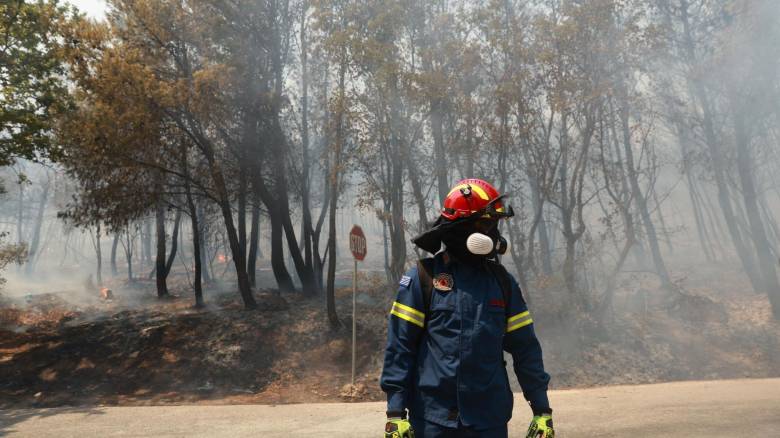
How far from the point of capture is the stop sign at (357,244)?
9.87 metres

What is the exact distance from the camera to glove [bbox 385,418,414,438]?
2.14 metres

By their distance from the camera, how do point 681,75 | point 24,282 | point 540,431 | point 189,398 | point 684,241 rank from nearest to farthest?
point 540,431 < point 189,398 < point 681,75 < point 24,282 < point 684,241

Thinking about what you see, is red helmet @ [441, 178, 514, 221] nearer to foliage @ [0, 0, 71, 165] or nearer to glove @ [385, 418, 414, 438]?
glove @ [385, 418, 414, 438]

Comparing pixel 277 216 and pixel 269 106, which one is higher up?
pixel 269 106

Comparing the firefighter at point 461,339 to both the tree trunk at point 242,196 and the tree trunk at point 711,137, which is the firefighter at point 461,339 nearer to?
the tree trunk at point 242,196

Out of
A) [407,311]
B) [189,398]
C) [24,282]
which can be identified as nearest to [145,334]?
[189,398]

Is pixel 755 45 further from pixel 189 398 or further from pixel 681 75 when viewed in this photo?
pixel 189 398

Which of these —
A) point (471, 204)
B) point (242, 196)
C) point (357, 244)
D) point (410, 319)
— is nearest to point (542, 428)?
point (410, 319)

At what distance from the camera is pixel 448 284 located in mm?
2320

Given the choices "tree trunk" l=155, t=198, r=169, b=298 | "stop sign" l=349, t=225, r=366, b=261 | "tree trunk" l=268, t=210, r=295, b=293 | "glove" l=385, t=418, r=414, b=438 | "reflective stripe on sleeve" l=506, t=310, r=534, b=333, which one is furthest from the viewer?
"tree trunk" l=155, t=198, r=169, b=298

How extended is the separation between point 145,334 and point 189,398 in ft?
12.7

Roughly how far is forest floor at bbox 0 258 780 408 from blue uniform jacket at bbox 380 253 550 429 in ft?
28.6

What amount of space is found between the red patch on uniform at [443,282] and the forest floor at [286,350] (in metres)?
8.84

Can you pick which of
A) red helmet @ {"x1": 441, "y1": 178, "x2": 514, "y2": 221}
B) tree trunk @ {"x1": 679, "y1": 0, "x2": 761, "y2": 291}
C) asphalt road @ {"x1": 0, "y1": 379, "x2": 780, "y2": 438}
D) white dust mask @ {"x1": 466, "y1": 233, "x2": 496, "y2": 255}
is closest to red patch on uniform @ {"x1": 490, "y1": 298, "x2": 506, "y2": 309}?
white dust mask @ {"x1": 466, "y1": 233, "x2": 496, "y2": 255}
